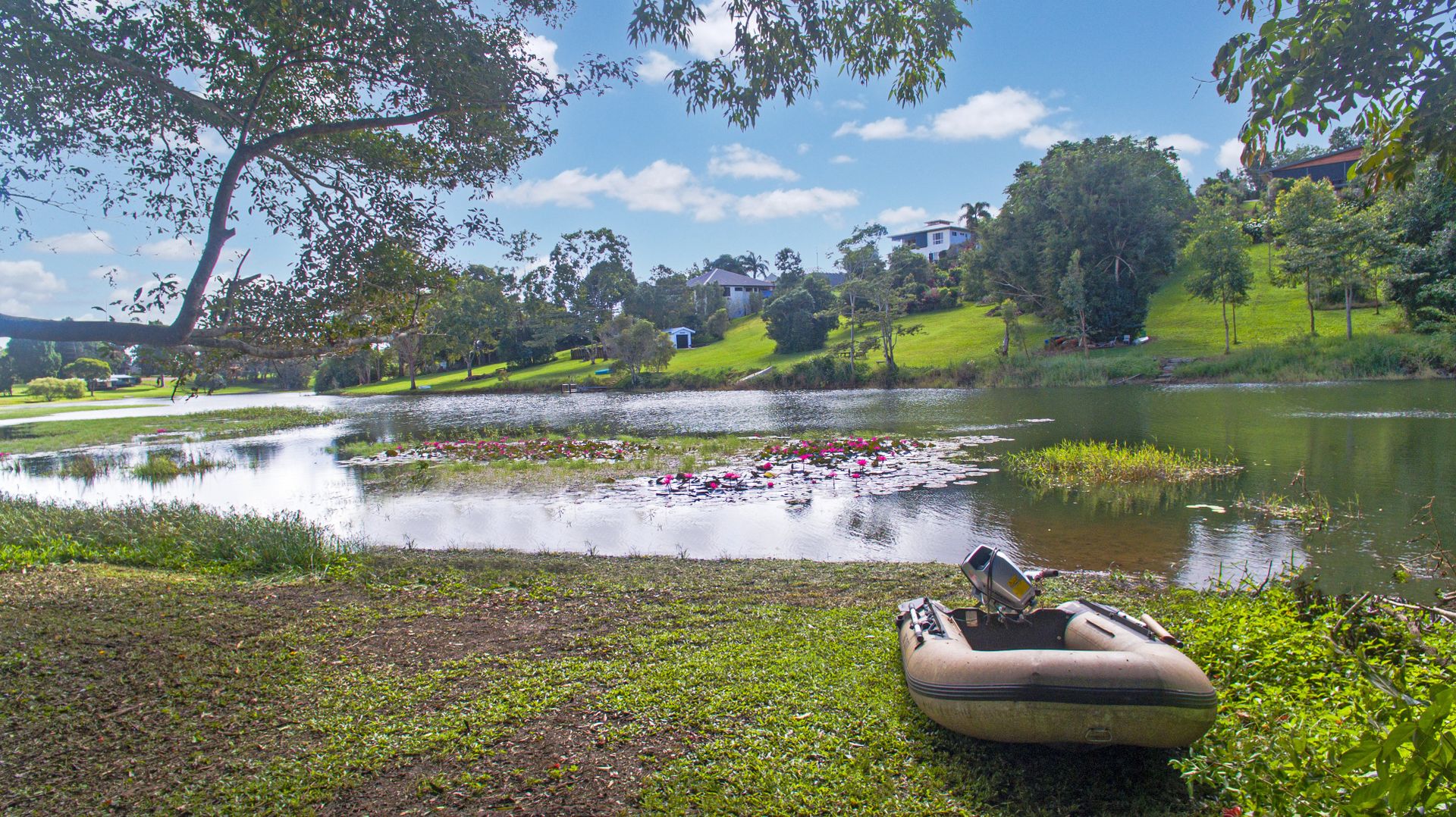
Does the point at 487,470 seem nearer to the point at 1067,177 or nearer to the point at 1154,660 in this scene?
the point at 1154,660

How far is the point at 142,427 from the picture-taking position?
38219mm

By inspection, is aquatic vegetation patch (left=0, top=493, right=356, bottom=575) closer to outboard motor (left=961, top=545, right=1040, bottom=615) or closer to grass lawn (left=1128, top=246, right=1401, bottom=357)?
outboard motor (left=961, top=545, right=1040, bottom=615)

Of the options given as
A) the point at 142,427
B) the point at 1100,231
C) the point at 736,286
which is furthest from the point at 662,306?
the point at 142,427

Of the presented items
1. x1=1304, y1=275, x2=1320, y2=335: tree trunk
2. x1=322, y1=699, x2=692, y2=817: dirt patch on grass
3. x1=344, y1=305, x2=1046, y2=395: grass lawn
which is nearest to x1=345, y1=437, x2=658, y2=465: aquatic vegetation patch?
x1=322, y1=699, x2=692, y2=817: dirt patch on grass

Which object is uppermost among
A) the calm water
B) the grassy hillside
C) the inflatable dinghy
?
the grassy hillside

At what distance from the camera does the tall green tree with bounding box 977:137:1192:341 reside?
5153 cm

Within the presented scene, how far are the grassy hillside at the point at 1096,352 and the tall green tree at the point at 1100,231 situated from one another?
8.85 feet

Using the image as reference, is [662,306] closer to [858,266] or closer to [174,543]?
[858,266]

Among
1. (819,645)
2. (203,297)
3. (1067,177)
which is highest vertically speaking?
(1067,177)

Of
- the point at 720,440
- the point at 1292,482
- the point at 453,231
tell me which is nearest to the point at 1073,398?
the point at 720,440

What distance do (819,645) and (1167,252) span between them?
186 feet

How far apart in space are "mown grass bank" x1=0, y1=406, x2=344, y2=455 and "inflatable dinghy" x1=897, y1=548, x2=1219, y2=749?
123 ft

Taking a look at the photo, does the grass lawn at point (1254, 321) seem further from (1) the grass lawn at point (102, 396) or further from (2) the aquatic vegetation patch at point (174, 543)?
(1) the grass lawn at point (102, 396)

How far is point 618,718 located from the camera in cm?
483
